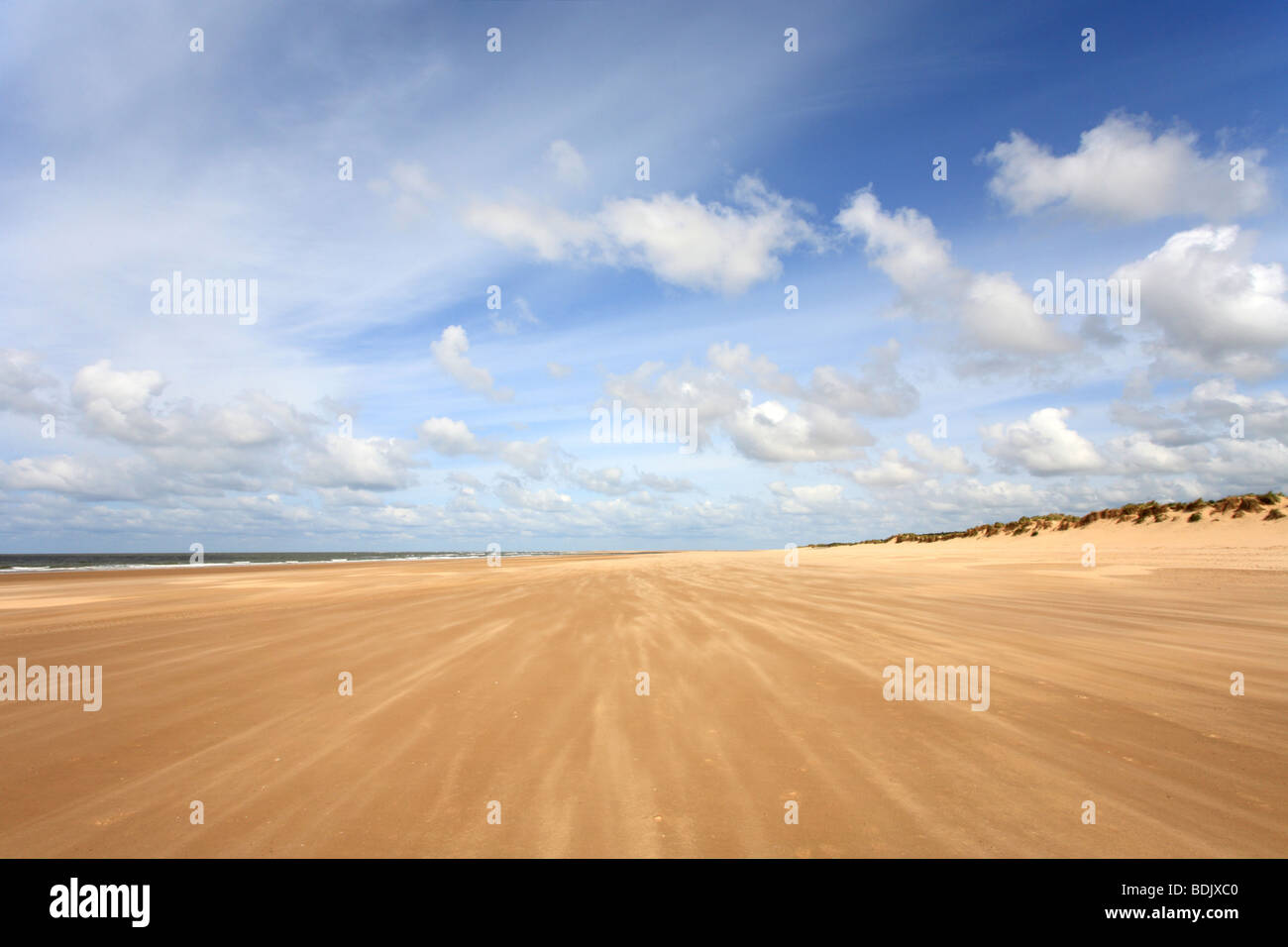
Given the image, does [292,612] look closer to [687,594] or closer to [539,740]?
[687,594]

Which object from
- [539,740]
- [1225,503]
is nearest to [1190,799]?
[539,740]

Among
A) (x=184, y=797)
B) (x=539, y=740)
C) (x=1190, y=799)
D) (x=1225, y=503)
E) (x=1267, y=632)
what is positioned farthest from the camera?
(x=1225, y=503)

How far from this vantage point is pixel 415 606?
595 inches

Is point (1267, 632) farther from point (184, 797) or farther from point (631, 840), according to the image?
point (184, 797)

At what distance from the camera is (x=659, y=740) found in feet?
18.3

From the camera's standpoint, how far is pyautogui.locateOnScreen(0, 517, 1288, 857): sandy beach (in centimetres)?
399

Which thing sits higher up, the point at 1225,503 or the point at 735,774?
the point at 1225,503

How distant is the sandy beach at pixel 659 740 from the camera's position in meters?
3.99
